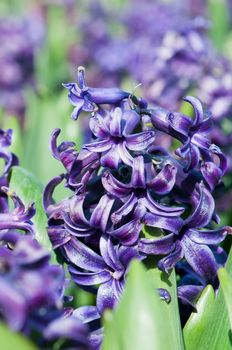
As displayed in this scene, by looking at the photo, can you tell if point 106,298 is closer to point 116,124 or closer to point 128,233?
point 128,233

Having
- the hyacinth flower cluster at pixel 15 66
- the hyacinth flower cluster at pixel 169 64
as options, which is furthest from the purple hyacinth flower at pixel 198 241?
the hyacinth flower cluster at pixel 15 66

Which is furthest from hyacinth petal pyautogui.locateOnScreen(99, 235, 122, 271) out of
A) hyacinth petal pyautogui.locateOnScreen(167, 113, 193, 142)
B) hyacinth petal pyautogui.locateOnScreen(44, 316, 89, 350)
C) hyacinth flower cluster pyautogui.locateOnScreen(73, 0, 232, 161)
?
hyacinth flower cluster pyautogui.locateOnScreen(73, 0, 232, 161)

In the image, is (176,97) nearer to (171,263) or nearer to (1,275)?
(171,263)

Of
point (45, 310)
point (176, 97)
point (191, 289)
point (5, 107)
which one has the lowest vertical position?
point (5, 107)

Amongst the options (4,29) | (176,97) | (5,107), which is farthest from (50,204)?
(4,29)

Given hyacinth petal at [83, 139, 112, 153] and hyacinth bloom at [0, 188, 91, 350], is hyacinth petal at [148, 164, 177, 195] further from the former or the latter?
hyacinth bloom at [0, 188, 91, 350]

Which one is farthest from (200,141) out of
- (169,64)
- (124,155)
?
(169,64)
